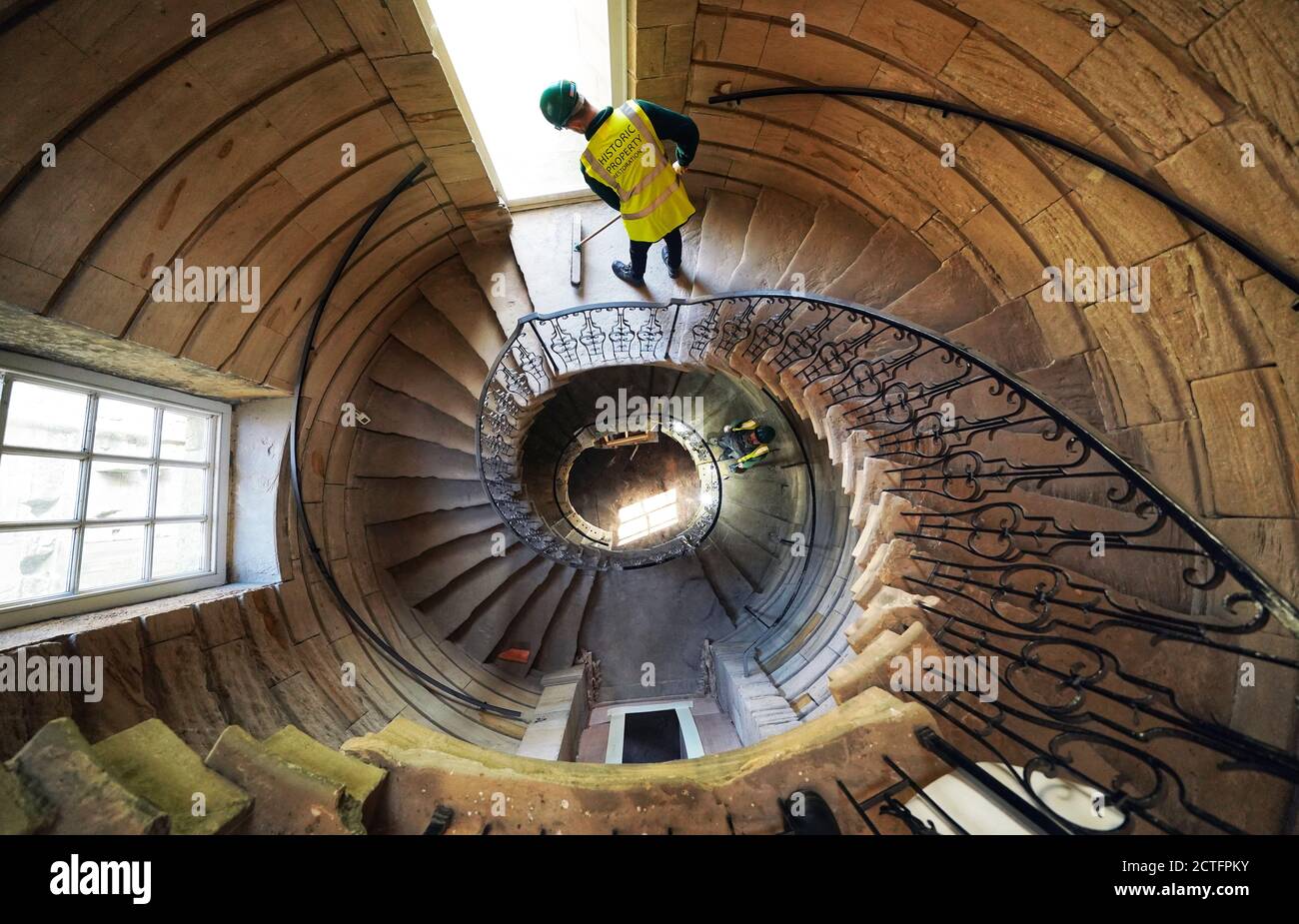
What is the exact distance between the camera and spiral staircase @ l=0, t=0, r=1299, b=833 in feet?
5.86

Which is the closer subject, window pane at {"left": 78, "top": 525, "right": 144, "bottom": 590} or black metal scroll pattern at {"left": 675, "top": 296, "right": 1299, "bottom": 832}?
black metal scroll pattern at {"left": 675, "top": 296, "right": 1299, "bottom": 832}

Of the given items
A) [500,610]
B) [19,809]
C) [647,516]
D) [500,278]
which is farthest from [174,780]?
[647,516]

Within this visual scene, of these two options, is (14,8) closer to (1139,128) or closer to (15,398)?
(15,398)

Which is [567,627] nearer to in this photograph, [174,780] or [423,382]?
[423,382]

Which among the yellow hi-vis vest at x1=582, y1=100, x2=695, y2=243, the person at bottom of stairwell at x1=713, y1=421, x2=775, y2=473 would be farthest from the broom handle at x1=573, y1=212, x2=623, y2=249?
the person at bottom of stairwell at x1=713, y1=421, x2=775, y2=473

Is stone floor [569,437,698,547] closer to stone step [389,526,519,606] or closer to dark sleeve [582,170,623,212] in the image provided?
stone step [389,526,519,606]

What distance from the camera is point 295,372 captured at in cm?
434

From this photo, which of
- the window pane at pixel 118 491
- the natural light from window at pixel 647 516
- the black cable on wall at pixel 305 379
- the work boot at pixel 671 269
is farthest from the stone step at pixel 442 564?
the work boot at pixel 671 269

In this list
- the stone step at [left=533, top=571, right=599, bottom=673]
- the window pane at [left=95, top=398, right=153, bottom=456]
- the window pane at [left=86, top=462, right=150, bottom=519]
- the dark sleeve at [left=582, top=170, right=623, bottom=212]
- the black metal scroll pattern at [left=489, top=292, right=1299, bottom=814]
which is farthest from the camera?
the stone step at [left=533, top=571, right=599, bottom=673]

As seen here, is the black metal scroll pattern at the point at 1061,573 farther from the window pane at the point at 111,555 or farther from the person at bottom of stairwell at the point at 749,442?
the window pane at the point at 111,555

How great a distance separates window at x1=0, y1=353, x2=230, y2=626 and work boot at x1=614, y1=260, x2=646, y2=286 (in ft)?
13.0

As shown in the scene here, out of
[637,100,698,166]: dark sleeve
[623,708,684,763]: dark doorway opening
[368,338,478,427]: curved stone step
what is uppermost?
[637,100,698,166]: dark sleeve

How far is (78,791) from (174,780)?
23cm
